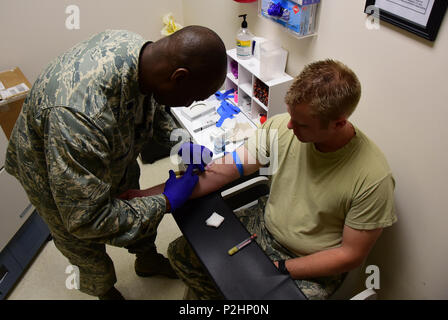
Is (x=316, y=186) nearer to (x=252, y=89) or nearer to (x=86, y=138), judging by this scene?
(x=86, y=138)

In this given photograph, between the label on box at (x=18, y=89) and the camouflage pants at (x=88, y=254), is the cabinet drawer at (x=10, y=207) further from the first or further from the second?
the camouflage pants at (x=88, y=254)

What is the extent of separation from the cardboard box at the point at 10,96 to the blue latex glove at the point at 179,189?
132cm

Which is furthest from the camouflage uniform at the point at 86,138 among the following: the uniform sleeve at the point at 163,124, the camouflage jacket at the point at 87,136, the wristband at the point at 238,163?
the wristband at the point at 238,163

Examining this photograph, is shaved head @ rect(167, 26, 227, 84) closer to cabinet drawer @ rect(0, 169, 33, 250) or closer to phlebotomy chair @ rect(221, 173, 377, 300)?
phlebotomy chair @ rect(221, 173, 377, 300)

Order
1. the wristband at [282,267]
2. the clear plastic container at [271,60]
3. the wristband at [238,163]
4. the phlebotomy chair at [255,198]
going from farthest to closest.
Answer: the clear plastic container at [271,60] < the wristband at [238,163] < the phlebotomy chair at [255,198] < the wristband at [282,267]

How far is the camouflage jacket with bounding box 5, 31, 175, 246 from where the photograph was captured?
3.22 ft

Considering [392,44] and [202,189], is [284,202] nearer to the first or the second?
[202,189]

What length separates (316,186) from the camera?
48.5 inches

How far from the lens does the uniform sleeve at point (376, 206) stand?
1.08 meters

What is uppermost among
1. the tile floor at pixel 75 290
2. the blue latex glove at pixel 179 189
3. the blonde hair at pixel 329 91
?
the blonde hair at pixel 329 91

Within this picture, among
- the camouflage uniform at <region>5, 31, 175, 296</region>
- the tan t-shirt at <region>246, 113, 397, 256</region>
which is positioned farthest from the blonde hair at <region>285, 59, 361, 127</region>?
the camouflage uniform at <region>5, 31, 175, 296</region>

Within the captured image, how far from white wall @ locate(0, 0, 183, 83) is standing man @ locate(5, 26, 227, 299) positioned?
1377mm

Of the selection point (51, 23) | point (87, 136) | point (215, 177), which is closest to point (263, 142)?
point (215, 177)
